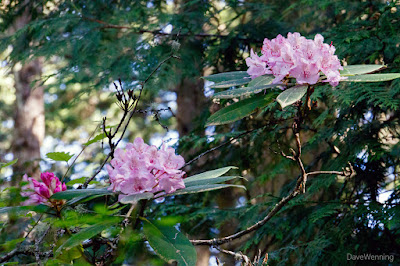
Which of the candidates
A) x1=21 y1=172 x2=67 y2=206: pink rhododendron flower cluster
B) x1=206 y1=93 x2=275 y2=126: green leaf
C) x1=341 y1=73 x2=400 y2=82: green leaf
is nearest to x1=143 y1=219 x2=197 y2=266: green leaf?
x1=21 y1=172 x2=67 y2=206: pink rhododendron flower cluster

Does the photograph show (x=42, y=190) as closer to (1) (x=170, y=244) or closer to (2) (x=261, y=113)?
(1) (x=170, y=244)

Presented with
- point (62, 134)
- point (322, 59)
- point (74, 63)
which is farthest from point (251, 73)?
point (62, 134)

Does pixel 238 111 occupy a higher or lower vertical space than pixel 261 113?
higher

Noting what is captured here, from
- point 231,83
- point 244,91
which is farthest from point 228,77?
point 244,91

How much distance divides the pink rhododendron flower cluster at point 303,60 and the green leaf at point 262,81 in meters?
0.02

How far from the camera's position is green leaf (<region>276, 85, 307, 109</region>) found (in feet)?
3.51

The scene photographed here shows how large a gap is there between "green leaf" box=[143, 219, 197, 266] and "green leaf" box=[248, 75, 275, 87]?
0.48 meters

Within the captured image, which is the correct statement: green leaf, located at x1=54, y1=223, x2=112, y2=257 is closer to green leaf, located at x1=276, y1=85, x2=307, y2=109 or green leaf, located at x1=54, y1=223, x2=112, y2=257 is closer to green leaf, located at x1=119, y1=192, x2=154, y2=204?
green leaf, located at x1=119, y1=192, x2=154, y2=204

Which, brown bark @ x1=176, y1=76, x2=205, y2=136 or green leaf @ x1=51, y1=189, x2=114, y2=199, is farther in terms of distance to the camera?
brown bark @ x1=176, y1=76, x2=205, y2=136

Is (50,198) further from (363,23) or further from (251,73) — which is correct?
(363,23)

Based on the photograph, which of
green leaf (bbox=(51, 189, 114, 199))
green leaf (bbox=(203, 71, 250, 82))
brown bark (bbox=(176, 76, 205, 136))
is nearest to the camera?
green leaf (bbox=(51, 189, 114, 199))

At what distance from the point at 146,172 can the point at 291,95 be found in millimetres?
428

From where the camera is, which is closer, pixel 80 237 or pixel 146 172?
pixel 80 237

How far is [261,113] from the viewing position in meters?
2.85
